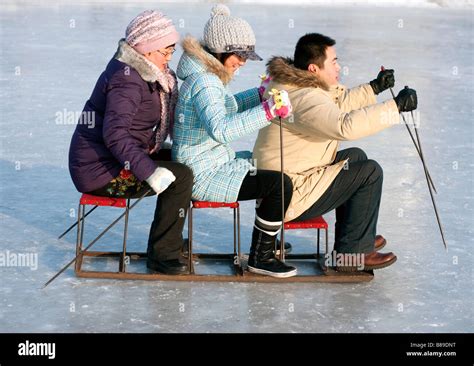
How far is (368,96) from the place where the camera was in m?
5.12

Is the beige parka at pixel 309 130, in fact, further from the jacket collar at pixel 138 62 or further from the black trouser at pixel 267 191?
the jacket collar at pixel 138 62

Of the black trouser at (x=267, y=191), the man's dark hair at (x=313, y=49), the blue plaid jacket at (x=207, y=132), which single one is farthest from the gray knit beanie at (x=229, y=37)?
the black trouser at (x=267, y=191)

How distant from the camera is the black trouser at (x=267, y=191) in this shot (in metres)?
4.62

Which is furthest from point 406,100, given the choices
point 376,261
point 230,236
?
point 230,236

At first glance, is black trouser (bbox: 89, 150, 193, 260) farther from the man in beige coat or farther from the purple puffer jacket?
the man in beige coat

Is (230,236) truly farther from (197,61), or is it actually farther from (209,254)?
(197,61)

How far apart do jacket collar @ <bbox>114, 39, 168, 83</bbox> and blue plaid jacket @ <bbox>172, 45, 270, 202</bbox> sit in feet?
0.52

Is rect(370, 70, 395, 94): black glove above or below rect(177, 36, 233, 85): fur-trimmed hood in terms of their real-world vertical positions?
below

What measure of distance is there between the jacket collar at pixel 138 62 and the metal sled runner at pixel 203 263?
63 centimetres

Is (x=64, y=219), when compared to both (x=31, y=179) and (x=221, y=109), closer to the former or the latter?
(x=31, y=179)

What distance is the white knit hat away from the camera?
14.9 ft

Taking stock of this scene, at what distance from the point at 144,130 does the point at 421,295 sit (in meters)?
1.58

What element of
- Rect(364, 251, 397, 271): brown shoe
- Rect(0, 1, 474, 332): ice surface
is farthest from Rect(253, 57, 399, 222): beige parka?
Rect(0, 1, 474, 332): ice surface
